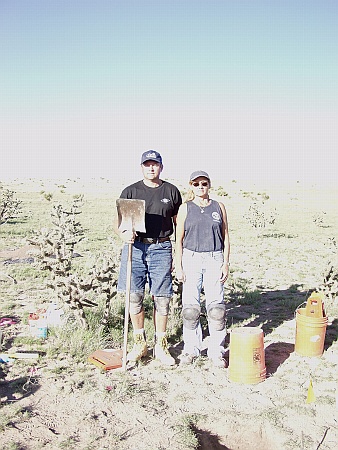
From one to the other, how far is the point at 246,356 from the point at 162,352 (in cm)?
96

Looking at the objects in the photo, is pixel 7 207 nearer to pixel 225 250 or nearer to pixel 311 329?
pixel 225 250

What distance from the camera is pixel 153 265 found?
5059 millimetres

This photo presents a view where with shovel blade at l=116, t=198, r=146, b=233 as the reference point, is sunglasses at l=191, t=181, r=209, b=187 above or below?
above

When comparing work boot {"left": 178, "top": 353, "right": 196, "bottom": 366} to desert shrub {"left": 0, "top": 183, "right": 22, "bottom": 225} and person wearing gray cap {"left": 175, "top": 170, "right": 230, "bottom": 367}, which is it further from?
desert shrub {"left": 0, "top": 183, "right": 22, "bottom": 225}

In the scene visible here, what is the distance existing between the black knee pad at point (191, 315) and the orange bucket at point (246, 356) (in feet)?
1.66

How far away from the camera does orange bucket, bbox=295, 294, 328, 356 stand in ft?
17.4

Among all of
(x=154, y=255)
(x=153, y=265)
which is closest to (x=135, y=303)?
(x=153, y=265)

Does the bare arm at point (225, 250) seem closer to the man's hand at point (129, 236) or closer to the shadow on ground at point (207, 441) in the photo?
the man's hand at point (129, 236)

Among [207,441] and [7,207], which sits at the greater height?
[7,207]

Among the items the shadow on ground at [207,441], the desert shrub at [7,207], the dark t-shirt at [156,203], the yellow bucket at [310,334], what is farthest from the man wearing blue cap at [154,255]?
the desert shrub at [7,207]

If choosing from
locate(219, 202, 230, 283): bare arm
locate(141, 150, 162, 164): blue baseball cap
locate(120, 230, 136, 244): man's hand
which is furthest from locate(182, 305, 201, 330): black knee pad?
locate(141, 150, 162, 164): blue baseball cap

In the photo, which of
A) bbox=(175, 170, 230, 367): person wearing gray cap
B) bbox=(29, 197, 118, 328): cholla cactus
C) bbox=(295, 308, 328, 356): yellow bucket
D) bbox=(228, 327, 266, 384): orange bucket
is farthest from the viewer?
bbox=(29, 197, 118, 328): cholla cactus

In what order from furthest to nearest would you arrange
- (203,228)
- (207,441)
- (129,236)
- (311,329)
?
(311,329), (203,228), (129,236), (207,441)

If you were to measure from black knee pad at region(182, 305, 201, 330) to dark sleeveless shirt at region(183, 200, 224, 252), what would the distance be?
63cm
